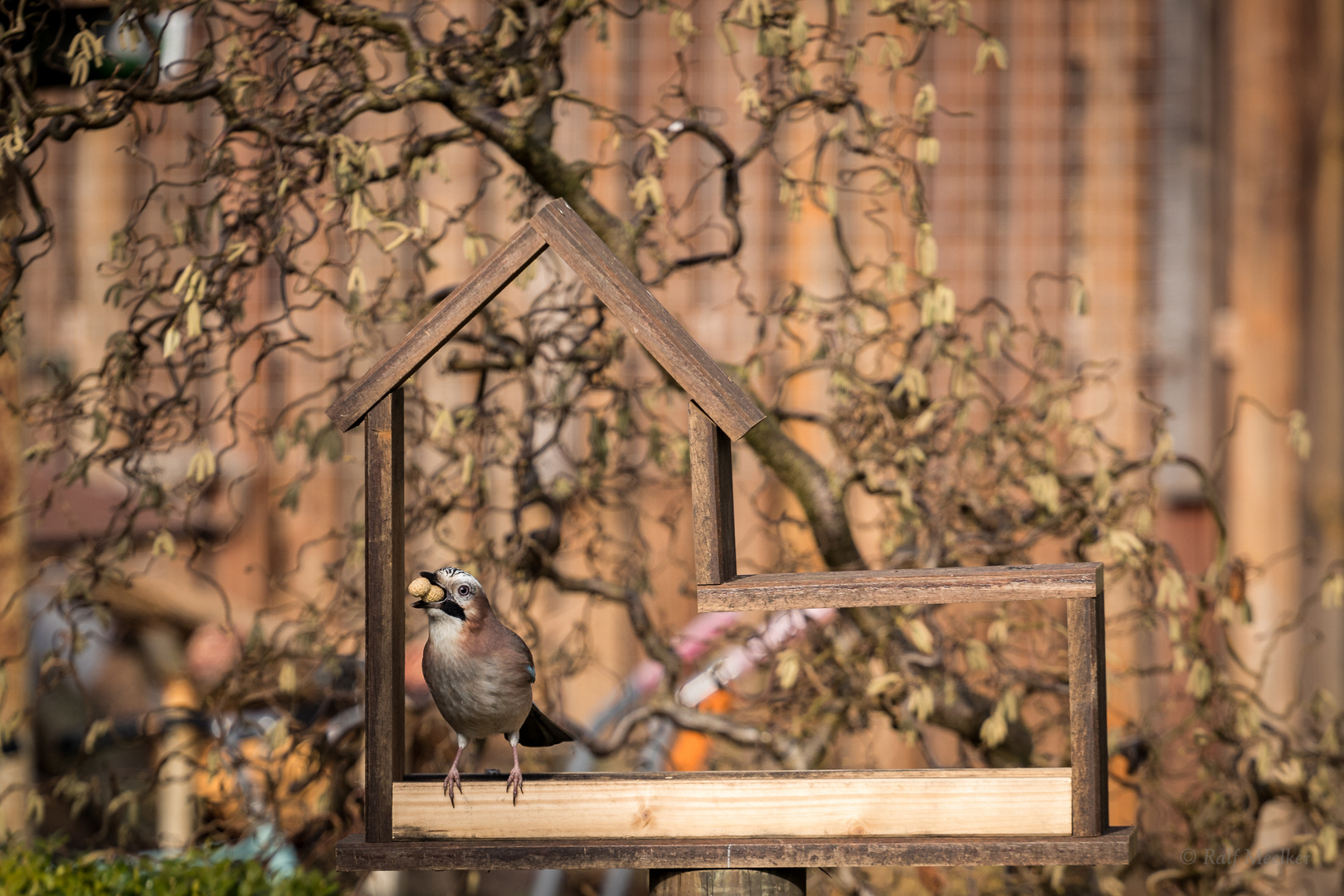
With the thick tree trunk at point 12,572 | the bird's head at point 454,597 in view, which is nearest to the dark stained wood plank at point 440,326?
the bird's head at point 454,597

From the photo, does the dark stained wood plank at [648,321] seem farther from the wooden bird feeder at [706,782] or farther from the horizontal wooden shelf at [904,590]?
the horizontal wooden shelf at [904,590]

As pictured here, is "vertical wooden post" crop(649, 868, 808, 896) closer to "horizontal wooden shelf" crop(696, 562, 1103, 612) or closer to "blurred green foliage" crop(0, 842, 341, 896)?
"horizontal wooden shelf" crop(696, 562, 1103, 612)

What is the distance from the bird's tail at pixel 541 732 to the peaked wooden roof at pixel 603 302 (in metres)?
0.62

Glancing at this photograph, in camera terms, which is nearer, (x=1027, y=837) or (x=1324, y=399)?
(x=1027, y=837)

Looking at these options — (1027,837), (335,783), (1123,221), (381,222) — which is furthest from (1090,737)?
(1123,221)

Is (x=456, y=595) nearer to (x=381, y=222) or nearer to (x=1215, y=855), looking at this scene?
(x=381, y=222)

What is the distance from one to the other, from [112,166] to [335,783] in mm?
3810

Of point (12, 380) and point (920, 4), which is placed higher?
point (920, 4)

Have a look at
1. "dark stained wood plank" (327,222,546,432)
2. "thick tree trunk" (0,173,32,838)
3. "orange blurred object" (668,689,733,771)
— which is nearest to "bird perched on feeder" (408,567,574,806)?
"dark stained wood plank" (327,222,546,432)

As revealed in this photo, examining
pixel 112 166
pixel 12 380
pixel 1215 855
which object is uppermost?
pixel 112 166

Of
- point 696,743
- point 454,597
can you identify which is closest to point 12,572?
point 696,743

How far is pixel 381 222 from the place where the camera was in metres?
2.72

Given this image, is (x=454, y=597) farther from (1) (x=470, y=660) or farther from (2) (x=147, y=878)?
(2) (x=147, y=878)

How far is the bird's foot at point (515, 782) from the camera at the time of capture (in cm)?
214
